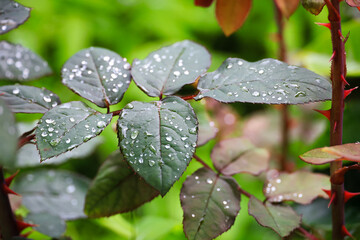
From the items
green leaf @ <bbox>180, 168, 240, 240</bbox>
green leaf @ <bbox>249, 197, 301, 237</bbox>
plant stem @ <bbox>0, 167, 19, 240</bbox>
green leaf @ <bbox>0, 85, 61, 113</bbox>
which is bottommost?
plant stem @ <bbox>0, 167, 19, 240</bbox>

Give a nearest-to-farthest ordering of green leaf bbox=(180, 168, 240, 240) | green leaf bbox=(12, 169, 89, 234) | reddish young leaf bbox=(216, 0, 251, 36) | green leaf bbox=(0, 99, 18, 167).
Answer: green leaf bbox=(0, 99, 18, 167) → green leaf bbox=(180, 168, 240, 240) → reddish young leaf bbox=(216, 0, 251, 36) → green leaf bbox=(12, 169, 89, 234)

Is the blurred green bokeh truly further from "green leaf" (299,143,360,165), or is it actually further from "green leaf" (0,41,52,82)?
"green leaf" (299,143,360,165)

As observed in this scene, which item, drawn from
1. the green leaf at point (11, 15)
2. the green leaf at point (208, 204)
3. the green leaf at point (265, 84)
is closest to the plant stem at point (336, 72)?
the green leaf at point (265, 84)

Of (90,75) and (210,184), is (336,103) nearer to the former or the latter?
(210,184)

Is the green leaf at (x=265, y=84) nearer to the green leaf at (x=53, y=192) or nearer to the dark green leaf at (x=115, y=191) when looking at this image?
the dark green leaf at (x=115, y=191)

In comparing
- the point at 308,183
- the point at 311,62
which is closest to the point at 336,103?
the point at 308,183

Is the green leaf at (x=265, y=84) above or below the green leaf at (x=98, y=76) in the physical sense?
above

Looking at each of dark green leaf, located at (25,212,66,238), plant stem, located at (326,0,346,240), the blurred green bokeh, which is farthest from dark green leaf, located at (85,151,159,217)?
the blurred green bokeh
